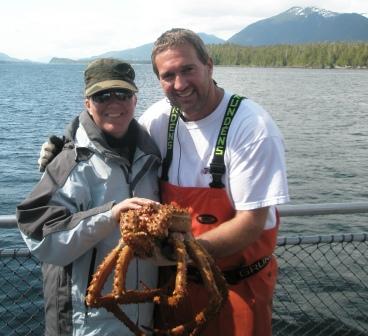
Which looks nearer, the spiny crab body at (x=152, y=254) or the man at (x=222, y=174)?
the spiny crab body at (x=152, y=254)

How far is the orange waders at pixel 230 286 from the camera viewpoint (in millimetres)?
3789

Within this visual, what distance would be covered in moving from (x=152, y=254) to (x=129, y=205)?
0.33 meters

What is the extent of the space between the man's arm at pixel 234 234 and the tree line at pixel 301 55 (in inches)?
5274

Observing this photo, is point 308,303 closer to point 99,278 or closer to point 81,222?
point 81,222

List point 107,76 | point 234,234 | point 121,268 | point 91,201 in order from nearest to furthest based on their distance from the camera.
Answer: point 121,268, point 234,234, point 91,201, point 107,76

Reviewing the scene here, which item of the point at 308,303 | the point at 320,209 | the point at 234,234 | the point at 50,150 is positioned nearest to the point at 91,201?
the point at 50,150

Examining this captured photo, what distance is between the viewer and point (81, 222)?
3.43 m

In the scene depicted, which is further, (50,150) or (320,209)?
(320,209)

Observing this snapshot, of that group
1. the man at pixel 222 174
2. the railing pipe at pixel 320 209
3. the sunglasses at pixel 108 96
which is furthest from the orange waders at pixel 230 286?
the sunglasses at pixel 108 96

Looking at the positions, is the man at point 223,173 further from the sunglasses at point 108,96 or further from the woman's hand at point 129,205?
the woman's hand at point 129,205

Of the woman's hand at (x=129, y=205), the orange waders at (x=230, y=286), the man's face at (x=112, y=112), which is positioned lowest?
the orange waders at (x=230, y=286)

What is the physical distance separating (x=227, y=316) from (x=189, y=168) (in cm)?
111

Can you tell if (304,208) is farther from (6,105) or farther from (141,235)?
(6,105)

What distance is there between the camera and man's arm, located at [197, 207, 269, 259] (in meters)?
3.55
